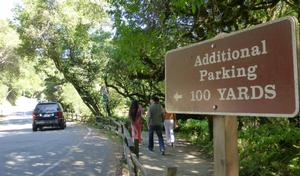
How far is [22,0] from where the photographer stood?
3734 cm

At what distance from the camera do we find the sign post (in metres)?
2.44

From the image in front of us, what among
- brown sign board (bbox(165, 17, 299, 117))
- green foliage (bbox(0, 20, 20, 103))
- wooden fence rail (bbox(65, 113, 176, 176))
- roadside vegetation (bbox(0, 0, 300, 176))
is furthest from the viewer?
green foliage (bbox(0, 20, 20, 103))

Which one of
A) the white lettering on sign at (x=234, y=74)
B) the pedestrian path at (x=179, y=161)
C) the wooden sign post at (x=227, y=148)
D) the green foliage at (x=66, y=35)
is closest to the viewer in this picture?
the white lettering on sign at (x=234, y=74)

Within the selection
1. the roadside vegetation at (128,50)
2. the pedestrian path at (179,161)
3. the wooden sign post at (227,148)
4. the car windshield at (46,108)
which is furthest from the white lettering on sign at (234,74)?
the car windshield at (46,108)

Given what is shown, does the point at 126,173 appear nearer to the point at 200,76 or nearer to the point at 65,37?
the point at 200,76

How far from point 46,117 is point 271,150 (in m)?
20.6

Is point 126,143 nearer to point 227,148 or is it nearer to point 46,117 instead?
point 227,148

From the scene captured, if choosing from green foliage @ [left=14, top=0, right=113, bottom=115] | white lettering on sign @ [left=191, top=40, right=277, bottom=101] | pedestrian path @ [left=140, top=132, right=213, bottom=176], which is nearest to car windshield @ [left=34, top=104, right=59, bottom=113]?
green foliage @ [left=14, top=0, right=113, bottom=115]

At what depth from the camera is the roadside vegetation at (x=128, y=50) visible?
10.3 m

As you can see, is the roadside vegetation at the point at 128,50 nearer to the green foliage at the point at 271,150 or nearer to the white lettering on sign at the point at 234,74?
the green foliage at the point at 271,150

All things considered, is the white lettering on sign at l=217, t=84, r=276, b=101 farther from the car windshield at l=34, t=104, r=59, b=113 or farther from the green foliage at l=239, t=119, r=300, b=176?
the car windshield at l=34, t=104, r=59, b=113

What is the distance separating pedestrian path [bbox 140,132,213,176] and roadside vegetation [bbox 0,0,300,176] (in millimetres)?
822

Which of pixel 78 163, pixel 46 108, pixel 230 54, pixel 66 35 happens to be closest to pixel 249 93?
pixel 230 54

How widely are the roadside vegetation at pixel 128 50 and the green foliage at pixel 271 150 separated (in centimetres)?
2
